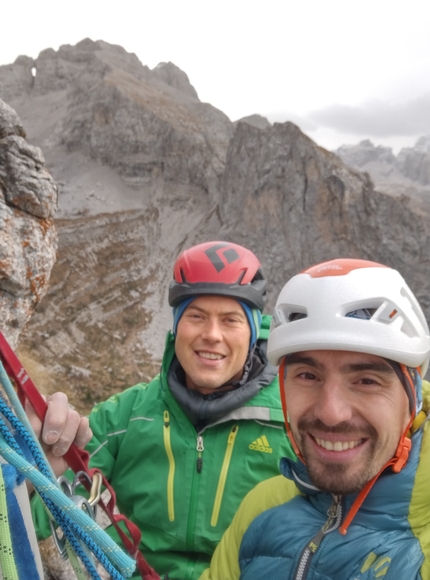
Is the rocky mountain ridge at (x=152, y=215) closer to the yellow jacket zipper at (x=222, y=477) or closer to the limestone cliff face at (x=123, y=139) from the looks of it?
the limestone cliff face at (x=123, y=139)

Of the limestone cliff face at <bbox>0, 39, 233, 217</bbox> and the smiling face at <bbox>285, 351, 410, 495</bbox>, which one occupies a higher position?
the limestone cliff face at <bbox>0, 39, 233, 217</bbox>

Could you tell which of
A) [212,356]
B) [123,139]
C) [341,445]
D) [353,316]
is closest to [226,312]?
[212,356]

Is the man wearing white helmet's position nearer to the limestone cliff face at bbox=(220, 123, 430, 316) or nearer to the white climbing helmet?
the white climbing helmet

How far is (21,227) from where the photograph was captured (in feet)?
17.0

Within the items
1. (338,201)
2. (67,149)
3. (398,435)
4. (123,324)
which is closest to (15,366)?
(398,435)

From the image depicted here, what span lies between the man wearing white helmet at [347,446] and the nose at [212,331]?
107cm

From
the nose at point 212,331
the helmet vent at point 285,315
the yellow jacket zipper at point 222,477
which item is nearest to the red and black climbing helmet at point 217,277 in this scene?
the nose at point 212,331

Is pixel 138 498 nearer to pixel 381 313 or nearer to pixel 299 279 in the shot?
pixel 299 279

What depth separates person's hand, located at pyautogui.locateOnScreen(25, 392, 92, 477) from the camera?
87.0 inches

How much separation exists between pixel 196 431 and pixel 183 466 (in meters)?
0.34

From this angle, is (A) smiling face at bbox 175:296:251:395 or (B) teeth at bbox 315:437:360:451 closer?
(B) teeth at bbox 315:437:360:451

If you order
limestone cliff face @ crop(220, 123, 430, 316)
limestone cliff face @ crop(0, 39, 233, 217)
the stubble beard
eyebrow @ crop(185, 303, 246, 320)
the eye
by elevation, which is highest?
limestone cliff face @ crop(0, 39, 233, 217)

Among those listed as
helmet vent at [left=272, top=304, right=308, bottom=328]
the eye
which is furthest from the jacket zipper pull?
the eye

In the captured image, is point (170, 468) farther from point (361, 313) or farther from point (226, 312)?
point (361, 313)
